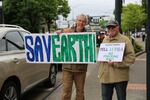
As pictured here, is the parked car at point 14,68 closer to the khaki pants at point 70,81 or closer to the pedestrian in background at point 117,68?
the khaki pants at point 70,81

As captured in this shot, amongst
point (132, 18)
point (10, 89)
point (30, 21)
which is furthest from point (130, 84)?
point (132, 18)

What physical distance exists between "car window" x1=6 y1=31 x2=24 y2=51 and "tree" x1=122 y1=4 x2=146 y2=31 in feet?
156

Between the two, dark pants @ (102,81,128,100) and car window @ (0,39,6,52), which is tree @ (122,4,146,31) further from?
dark pants @ (102,81,128,100)

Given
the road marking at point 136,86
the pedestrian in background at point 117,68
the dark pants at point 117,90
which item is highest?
the pedestrian in background at point 117,68

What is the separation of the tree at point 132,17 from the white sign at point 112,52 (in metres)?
49.6

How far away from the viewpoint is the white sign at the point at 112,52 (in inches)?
243

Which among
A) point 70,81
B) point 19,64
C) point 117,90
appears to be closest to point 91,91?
point 19,64

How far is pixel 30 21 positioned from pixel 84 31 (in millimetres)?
35573

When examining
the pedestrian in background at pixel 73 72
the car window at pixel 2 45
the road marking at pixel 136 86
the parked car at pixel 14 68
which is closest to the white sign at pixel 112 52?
the pedestrian in background at pixel 73 72

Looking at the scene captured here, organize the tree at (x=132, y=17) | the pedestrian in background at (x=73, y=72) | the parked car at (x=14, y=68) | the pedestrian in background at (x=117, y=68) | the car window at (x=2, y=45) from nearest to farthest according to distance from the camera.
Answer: the pedestrian in background at (x=117, y=68) → the pedestrian in background at (x=73, y=72) → the parked car at (x=14, y=68) → the car window at (x=2, y=45) → the tree at (x=132, y=17)

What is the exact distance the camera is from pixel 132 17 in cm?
6141

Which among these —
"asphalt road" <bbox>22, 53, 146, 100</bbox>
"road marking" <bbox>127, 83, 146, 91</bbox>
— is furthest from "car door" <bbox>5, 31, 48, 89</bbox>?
"road marking" <bbox>127, 83, 146, 91</bbox>

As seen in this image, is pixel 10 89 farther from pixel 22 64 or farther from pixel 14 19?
pixel 14 19

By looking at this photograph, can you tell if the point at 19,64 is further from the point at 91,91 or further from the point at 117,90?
the point at 91,91
